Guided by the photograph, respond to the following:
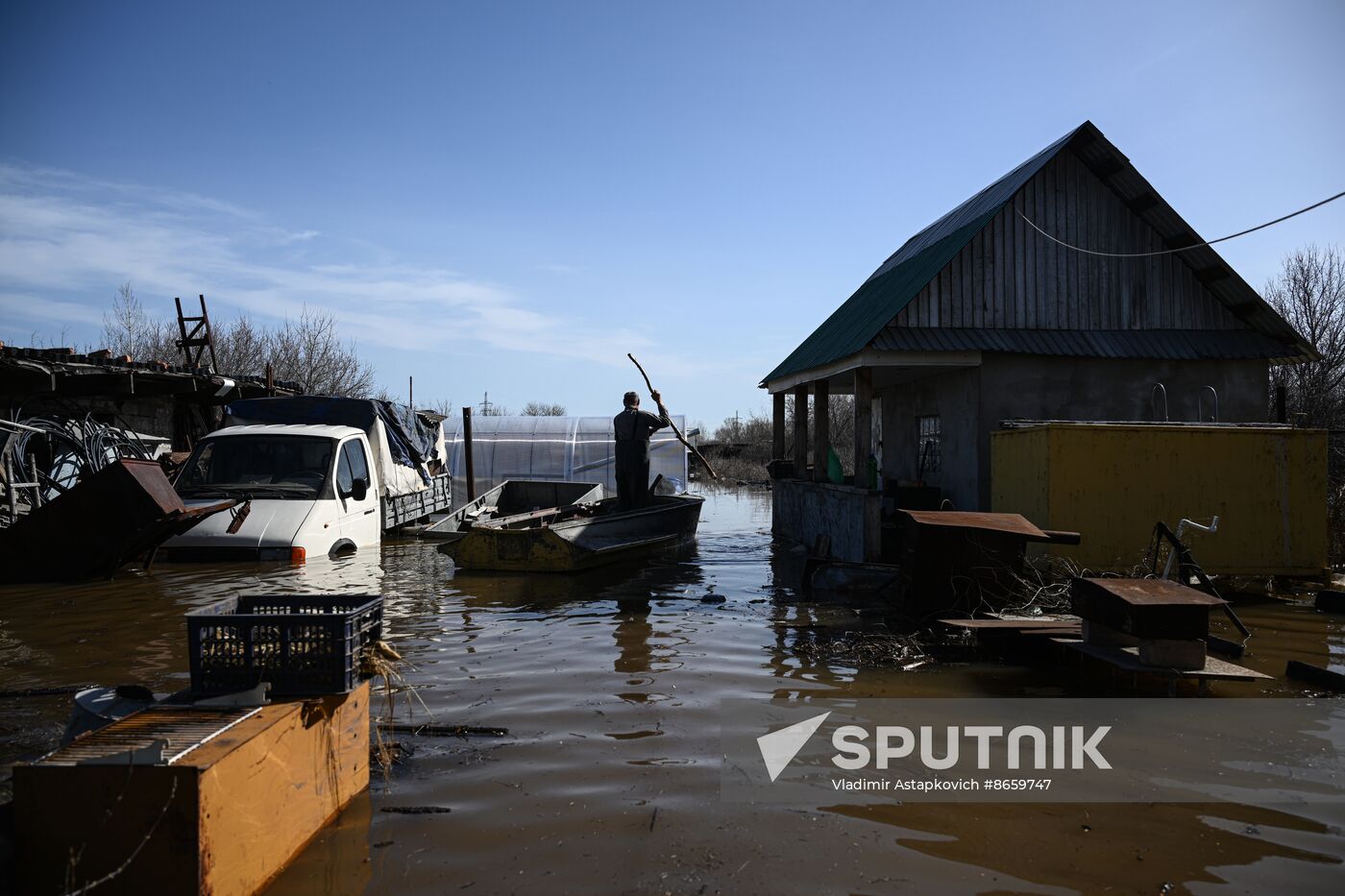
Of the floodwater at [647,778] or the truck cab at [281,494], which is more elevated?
the truck cab at [281,494]

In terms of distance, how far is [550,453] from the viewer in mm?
26234

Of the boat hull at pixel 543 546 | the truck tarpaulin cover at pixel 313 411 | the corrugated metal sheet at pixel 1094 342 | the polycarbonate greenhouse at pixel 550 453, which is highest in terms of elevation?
the corrugated metal sheet at pixel 1094 342

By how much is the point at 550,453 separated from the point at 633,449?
12.1 m

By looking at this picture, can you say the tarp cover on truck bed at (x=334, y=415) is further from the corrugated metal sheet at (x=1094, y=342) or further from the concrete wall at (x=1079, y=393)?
the concrete wall at (x=1079, y=393)

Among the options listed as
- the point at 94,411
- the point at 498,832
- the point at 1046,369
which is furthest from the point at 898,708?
the point at 94,411

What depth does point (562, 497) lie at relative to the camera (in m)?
16.7

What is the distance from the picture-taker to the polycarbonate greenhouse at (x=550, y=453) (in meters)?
25.9

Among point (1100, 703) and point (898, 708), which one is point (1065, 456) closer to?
point (1100, 703)

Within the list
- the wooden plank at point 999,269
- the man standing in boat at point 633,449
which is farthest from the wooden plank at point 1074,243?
the man standing in boat at point 633,449

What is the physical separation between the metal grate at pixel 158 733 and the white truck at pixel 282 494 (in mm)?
8124

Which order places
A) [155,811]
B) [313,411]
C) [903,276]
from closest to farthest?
[155,811], [313,411], [903,276]

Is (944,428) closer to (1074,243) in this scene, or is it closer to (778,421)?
(1074,243)

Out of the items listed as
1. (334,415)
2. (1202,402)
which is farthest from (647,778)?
(334,415)

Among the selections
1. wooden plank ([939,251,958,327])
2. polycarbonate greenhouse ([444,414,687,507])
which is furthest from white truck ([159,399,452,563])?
polycarbonate greenhouse ([444,414,687,507])
